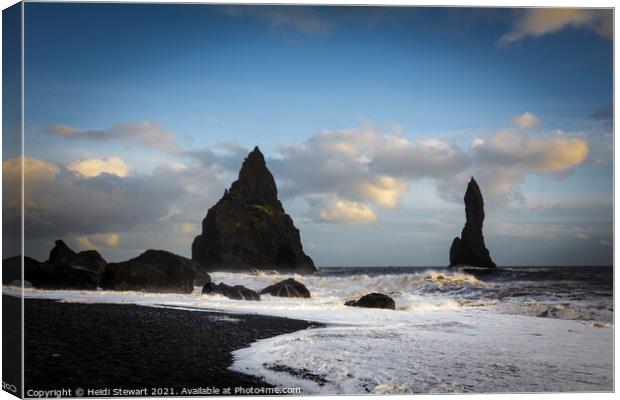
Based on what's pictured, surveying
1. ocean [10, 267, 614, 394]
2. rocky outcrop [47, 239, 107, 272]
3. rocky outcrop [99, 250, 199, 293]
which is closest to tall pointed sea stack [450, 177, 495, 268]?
ocean [10, 267, 614, 394]

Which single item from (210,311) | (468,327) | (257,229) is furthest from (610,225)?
(210,311)

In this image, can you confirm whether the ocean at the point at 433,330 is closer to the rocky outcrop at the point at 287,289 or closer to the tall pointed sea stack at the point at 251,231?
the rocky outcrop at the point at 287,289

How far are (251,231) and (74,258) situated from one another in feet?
8.92

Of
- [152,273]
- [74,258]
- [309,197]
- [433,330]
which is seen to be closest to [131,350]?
[74,258]

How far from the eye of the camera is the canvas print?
842cm

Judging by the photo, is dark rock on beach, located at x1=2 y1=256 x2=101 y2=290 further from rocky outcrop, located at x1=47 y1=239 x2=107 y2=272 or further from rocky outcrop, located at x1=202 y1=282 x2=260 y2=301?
rocky outcrop, located at x1=202 y1=282 x2=260 y2=301

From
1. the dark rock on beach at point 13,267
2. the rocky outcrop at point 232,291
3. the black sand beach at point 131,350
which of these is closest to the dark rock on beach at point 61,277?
the dark rock on beach at point 13,267

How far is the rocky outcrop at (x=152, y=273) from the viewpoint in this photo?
9.70m

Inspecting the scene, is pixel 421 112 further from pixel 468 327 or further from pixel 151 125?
pixel 151 125

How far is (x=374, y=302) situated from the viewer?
9.98m

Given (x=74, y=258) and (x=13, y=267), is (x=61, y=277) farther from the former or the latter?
(x=13, y=267)

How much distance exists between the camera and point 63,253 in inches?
355

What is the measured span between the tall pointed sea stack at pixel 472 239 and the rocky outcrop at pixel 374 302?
1.10 metres

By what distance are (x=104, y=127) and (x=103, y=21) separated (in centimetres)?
141
